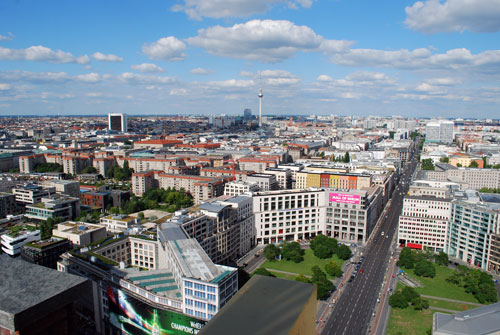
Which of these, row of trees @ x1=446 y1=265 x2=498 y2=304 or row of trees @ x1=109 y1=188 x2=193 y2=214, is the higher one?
row of trees @ x1=109 y1=188 x2=193 y2=214

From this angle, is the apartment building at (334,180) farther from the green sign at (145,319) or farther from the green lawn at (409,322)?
the green sign at (145,319)

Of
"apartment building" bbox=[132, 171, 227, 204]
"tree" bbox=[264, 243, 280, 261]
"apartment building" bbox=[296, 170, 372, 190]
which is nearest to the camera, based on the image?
"tree" bbox=[264, 243, 280, 261]

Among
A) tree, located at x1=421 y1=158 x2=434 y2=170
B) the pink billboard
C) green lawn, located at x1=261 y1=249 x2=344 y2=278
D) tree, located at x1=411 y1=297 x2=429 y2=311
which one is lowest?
green lawn, located at x1=261 y1=249 x2=344 y2=278

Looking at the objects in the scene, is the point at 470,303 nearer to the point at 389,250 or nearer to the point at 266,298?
the point at 389,250

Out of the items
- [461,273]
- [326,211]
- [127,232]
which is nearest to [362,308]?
[461,273]

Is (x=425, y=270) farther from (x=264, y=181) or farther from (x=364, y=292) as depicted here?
(x=264, y=181)

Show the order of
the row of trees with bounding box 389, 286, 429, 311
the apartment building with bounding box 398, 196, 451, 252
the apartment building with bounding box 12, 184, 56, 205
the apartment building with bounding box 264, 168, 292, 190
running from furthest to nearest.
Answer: the apartment building with bounding box 264, 168, 292, 190
the apartment building with bounding box 12, 184, 56, 205
the apartment building with bounding box 398, 196, 451, 252
the row of trees with bounding box 389, 286, 429, 311

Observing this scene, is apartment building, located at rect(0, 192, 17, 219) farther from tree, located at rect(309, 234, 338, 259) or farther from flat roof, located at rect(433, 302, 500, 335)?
flat roof, located at rect(433, 302, 500, 335)

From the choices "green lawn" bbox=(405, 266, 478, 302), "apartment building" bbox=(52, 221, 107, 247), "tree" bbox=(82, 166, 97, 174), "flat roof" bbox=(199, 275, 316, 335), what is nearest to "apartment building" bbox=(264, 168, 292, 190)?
"green lawn" bbox=(405, 266, 478, 302)
